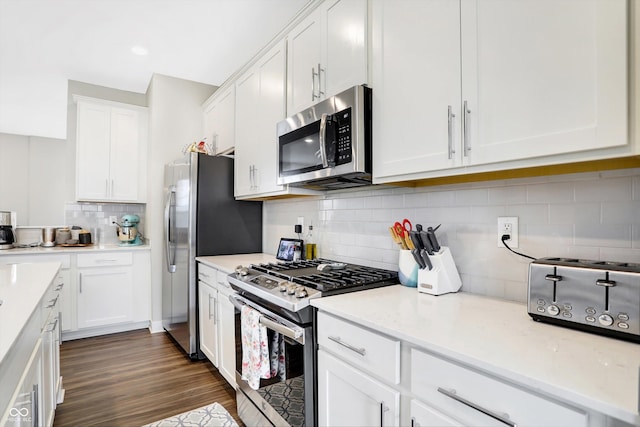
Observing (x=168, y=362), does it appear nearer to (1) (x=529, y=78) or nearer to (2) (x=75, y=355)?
(2) (x=75, y=355)

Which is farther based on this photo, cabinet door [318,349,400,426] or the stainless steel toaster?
cabinet door [318,349,400,426]

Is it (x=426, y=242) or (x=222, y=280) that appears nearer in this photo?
(x=426, y=242)

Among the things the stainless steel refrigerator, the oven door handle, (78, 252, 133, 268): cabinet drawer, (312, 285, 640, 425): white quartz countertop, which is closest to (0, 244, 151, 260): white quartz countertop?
(78, 252, 133, 268): cabinet drawer

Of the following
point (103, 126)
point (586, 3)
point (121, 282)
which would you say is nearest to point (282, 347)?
point (586, 3)

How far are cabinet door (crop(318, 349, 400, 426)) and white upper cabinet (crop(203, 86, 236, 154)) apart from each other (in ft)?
7.61

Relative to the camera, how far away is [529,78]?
106 centimetres

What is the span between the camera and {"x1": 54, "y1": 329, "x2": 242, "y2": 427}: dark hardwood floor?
7.06ft

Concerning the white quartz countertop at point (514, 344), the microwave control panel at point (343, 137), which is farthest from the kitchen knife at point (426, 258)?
the microwave control panel at point (343, 137)

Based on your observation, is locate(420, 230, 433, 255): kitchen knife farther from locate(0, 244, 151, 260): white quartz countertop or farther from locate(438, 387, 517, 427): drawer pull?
locate(0, 244, 151, 260): white quartz countertop

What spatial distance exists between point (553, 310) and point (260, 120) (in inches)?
85.6

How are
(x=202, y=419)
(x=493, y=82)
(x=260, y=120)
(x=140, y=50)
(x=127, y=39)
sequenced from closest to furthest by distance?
(x=493, y=82) → (x=202, y=419) → (x=260, y=120) → (x=127, y=39) → (x=140, y=50)

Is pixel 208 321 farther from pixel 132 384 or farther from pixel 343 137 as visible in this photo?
pixel 343 137

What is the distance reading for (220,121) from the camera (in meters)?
3.42

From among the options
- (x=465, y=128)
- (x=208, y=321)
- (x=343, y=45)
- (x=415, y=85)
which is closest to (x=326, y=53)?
(x=343, y=45)
